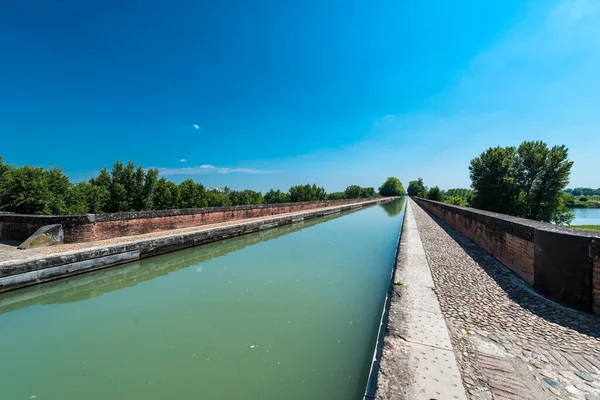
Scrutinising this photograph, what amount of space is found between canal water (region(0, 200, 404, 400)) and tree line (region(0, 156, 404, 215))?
25.1ft

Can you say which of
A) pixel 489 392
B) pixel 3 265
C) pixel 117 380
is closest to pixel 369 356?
pixel 489 392

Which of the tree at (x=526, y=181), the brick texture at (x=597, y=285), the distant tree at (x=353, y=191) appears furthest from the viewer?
the distant tree at (x=353, y=191)

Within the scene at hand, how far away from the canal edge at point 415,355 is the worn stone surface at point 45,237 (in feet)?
28.3

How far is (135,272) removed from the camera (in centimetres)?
579

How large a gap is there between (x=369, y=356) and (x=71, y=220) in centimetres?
865

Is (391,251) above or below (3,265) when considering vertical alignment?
below

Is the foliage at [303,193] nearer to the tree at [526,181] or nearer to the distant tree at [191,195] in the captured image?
the distant tree at [191,195]

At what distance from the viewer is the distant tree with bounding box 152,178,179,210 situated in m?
16.1

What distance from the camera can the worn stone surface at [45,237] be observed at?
20.7 ft

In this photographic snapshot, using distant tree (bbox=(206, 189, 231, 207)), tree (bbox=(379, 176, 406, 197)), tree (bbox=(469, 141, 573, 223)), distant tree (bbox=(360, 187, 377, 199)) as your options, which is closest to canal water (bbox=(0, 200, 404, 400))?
distant tree (bbox=(206, 189, 231, 207))

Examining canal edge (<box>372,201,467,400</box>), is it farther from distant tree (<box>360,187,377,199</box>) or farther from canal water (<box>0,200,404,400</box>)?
distant tree (<box>360,187,377,199</box>)

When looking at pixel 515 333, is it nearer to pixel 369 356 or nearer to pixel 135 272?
pixel 369 356

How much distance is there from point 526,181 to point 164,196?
28.4 meters

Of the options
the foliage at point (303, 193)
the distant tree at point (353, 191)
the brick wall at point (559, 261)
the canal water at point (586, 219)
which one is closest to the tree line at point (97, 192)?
the foliage at point (303, 193)
